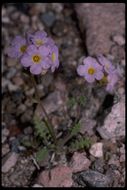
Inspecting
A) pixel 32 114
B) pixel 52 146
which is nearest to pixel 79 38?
pixel 32 114

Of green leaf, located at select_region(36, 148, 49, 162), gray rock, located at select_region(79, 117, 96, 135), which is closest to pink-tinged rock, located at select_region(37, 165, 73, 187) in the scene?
green leaf, located at select_region(36, 148, 49, 162)

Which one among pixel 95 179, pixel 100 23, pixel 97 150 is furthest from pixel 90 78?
pixel 100 23

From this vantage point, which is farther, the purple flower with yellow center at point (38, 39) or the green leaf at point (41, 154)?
the green leaf at point (41, 154)

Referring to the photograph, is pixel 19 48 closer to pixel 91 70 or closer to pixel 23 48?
pixel 23 48

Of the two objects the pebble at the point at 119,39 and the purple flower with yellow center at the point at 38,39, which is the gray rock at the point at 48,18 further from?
the purple flower with yellow center at the point at 38,39

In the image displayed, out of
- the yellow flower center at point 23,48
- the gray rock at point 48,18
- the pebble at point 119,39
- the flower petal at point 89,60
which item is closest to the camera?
the yellow flower center at point 23,48

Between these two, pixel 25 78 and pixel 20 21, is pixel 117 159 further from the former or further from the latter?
pixel 20 21

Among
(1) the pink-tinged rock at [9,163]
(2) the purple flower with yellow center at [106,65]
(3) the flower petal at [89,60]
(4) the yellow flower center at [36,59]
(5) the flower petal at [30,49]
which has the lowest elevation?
(1) the pink-tinged rock at [9,163]

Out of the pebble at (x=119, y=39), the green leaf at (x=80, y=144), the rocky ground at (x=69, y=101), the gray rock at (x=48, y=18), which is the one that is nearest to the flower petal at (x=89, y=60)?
the rocky ground at (x=69, y=101)

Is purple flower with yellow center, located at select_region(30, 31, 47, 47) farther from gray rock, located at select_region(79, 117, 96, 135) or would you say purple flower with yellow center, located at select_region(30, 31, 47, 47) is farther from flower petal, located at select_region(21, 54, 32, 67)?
gray rock, located at select_region(79, 117, 96, 135)
